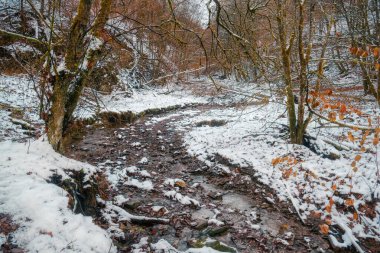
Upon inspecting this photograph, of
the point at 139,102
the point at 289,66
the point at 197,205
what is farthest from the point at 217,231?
the point at 139,102

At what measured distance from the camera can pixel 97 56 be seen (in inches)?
220

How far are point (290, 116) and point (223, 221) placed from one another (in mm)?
3847

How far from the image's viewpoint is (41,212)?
11.3 feet

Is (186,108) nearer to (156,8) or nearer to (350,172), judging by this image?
(156,8)

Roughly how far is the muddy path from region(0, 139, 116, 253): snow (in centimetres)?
66

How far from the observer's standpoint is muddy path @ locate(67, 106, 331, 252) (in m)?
4.49

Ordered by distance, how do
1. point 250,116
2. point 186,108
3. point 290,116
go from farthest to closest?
point 186,108
point 250,116
point 290,116

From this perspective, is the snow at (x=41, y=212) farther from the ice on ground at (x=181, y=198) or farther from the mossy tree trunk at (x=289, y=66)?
the mossy tree trunk at (x=289, y=66)

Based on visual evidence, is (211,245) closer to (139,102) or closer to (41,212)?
(41,212)

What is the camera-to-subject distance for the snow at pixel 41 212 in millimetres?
3123

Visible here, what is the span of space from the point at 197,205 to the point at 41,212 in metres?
2.98

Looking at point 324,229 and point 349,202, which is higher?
point 349,202

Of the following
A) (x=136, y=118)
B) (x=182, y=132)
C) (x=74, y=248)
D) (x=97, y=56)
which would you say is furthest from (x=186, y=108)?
(x=74, y=248)

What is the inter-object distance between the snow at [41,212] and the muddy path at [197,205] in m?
0.66
